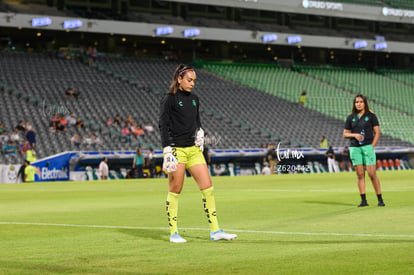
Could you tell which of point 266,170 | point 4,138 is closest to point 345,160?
point 266,170

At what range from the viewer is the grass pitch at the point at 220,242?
8.16 meters

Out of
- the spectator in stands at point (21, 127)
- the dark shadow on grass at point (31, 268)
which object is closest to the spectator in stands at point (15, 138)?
the spectator in stands at point (21, 127)

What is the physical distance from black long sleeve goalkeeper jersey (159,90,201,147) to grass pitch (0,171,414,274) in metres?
1.46

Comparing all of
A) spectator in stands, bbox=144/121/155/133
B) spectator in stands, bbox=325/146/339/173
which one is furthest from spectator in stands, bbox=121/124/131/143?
spectator in stands, bbox=325/146/339/173

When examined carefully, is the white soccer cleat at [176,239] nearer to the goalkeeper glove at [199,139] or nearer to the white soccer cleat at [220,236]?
the white soccer cleat at [220,236]

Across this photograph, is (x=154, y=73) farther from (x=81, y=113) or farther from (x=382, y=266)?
(x=382, y=266)

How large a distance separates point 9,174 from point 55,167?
2830 millimetres

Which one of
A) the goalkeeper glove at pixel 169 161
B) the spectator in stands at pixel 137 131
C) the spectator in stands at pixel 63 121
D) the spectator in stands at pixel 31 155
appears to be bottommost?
the spectator in stands at pixel 31 155

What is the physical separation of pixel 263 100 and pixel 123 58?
1335 cm

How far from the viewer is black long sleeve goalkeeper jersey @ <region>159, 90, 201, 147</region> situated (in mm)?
10812

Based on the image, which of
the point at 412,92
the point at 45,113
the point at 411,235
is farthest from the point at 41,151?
the point at 412,92

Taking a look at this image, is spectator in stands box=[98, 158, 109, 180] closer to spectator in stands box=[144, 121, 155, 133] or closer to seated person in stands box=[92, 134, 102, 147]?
seated person in stands box=[92, 134, 102, 147]

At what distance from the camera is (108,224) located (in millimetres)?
14227

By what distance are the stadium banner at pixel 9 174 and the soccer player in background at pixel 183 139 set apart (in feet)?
102
